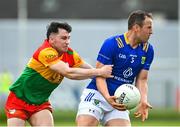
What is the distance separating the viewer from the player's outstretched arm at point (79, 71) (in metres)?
12.6

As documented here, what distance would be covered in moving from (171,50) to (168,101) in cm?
665

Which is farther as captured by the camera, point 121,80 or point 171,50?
point 171,50

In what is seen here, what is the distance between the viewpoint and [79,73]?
507 inches

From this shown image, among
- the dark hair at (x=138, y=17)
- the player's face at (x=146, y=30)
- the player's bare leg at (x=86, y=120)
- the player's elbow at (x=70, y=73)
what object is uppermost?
the dark hair at (x=138, y=17)

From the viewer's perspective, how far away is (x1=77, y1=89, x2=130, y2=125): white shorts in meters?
12.9

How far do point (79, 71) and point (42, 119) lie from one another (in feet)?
3.65

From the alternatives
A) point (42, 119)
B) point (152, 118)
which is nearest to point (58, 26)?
point (42, 119)

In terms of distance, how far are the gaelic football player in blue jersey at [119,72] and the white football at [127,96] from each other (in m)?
0.08

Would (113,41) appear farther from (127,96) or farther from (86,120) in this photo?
(86,120)

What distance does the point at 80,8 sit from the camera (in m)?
46.8

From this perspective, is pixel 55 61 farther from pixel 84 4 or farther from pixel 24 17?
pixel 84 4

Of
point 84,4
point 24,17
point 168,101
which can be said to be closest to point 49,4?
point 84,4

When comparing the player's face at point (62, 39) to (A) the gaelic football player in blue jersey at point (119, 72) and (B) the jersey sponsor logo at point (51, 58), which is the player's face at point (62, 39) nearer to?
(B) the jersey sponsor logo at point (51, 58)

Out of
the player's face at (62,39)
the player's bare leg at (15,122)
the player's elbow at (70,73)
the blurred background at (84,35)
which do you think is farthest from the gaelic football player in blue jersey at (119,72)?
the blurred background at (84,35)
